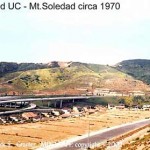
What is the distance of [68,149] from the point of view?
65500 mm

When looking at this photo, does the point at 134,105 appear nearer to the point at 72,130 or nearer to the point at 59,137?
the point at 72,130

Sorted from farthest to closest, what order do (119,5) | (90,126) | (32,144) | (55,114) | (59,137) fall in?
(55,114) → (90,126) → (59,137) → (32,144) → (119,5)

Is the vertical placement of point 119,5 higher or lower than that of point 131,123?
higher

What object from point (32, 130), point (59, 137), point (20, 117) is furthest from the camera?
point (20, 117)

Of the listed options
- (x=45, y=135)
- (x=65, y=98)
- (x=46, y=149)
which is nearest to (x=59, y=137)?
(x=45, y=135)

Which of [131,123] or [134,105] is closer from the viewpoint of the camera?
[131,123]

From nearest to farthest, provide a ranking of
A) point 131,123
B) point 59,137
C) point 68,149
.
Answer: point 68,149
point 59,137
point 131,123

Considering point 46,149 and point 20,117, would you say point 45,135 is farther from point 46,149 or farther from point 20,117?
point 20,117

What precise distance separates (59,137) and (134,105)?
116m

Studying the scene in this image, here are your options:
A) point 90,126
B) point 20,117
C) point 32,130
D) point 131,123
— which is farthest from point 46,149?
point 20,117

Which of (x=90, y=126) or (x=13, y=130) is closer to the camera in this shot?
(x=13, y=130)

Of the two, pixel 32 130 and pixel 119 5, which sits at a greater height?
pixel 119 5

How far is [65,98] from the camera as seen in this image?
19688cm

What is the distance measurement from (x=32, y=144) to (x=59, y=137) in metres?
12.0
